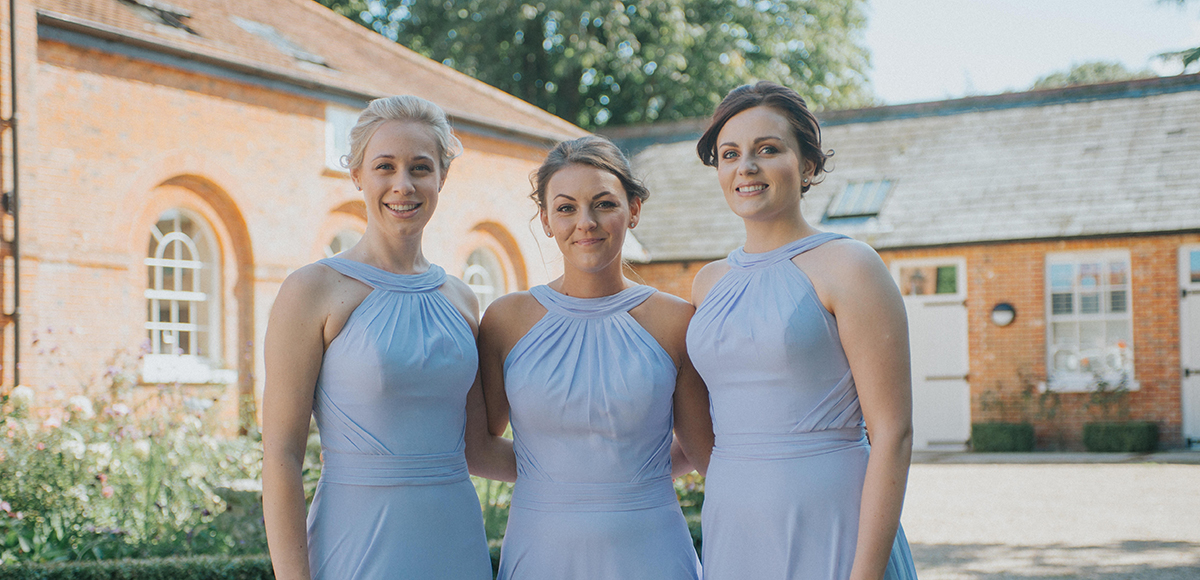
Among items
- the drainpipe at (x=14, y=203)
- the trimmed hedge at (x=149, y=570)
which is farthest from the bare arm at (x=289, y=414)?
the drainpipe at (x=14, y=203)

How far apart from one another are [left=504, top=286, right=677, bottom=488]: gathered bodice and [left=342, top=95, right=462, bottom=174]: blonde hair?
65 centimetres

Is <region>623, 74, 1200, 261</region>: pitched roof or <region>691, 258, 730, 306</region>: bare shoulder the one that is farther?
<region>623, 74, 1200, 261</region>: pitched roof

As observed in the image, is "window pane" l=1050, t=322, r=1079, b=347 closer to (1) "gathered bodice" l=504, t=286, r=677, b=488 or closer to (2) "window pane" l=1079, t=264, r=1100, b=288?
(2) "window pane" l=1079, t=264, r=1100, b=288

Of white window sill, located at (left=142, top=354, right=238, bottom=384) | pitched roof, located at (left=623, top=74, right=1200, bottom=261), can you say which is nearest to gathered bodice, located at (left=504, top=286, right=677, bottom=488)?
white window sill, located at (left=142, top=354, right=238, bottom=384)

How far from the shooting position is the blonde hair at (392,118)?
113 inches

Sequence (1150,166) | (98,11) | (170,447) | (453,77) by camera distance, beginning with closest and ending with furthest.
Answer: (170,447) → (98,11) → (1150,166) → (453,77)

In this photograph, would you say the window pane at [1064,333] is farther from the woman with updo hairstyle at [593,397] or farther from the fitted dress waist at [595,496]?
the fitted dress waist at [595,496]

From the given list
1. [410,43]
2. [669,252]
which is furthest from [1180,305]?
[410,43]

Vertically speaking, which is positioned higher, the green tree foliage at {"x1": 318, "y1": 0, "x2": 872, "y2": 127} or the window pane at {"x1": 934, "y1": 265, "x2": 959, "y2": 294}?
the green tree foliage at {"x1": 318, "y1": 0, "x2": 872, "y2": 127}

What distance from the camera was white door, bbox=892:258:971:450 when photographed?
16125mm

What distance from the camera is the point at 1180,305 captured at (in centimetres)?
1508

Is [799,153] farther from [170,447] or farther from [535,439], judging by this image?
[170,447]

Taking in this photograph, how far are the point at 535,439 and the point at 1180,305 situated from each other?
14991mm

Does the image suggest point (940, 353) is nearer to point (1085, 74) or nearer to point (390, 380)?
point (390, 380)
